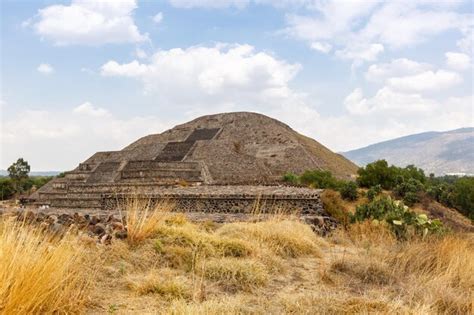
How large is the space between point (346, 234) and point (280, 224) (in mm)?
2613

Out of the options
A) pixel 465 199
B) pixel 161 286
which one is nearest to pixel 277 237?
pixel 161 286

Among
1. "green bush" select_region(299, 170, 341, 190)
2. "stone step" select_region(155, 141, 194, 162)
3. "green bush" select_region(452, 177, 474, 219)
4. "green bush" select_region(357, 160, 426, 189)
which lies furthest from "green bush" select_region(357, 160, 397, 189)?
"stone step" select_region(155, 141, 194, 162)

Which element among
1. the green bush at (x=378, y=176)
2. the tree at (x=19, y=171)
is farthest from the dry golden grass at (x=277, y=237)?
the tree at (x=19, y=171)

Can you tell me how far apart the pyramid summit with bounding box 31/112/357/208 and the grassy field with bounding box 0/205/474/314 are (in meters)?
7.94

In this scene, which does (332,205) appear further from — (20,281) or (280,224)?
(20,281)

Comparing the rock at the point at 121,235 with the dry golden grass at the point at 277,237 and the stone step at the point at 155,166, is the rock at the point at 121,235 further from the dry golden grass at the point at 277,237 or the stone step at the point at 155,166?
the stone step at the point at 155,166

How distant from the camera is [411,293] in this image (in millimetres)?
5051

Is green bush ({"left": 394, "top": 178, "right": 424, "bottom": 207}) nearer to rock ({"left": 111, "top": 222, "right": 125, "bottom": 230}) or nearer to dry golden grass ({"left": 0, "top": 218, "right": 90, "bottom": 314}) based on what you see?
rock ({"left": 111, "top": 222, "right": 125, "bottom": 230})

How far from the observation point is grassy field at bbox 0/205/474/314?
3877 mm

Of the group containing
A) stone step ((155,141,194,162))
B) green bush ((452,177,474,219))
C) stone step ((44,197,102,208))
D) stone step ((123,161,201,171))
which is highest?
stone step ((155,141,194,162))

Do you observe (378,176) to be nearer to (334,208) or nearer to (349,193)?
(349,193)

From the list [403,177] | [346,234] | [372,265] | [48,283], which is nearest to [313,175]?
[403,177]

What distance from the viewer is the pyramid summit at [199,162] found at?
24500mm

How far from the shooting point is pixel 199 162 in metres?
34.7
